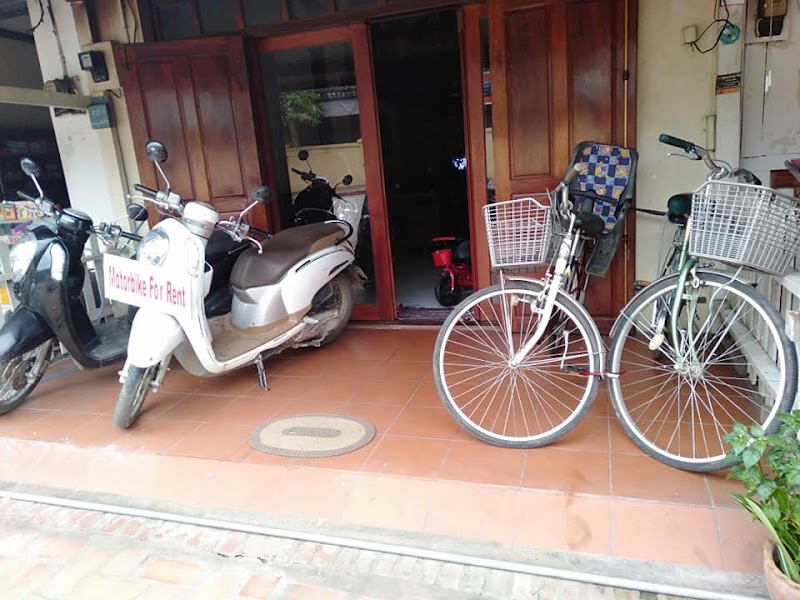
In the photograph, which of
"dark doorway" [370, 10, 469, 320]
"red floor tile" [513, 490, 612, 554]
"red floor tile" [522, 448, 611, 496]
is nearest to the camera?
"red floor tile" [513, 490, 612, 554]

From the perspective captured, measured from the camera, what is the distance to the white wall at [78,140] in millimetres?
4414

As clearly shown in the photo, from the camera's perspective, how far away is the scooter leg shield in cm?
293

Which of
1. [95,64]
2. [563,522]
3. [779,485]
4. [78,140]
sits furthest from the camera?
[78,140]

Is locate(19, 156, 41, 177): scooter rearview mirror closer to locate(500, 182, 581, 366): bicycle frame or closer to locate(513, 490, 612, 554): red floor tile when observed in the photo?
locate(500, 182, 581, 366): bicycle frame

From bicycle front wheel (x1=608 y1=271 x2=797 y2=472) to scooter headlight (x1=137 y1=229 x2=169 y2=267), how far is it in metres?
2.05

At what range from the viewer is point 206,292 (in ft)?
9.86

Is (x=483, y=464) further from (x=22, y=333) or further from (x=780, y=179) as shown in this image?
(x=780, y=179)

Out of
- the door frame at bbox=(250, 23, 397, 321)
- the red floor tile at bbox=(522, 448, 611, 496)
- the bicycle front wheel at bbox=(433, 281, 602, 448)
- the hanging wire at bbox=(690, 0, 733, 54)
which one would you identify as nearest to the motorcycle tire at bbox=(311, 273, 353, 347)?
the door frame at bbox=(250, 23, 397, 321)

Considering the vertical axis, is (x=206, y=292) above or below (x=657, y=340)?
above

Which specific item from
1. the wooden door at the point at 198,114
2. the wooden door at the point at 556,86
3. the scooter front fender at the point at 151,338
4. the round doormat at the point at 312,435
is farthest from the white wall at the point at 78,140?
the wooden door at the point at 556,86

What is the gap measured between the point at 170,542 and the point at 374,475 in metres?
0.78

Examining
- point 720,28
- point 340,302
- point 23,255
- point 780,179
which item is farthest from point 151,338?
point 780,179

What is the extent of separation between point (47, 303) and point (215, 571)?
186 cm

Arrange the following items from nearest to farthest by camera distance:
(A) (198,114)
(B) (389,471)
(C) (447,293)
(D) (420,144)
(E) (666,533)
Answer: (E) (666,533), (B) (389,471), (A) (198,114), (C) (447,293), (D) (420,144)
